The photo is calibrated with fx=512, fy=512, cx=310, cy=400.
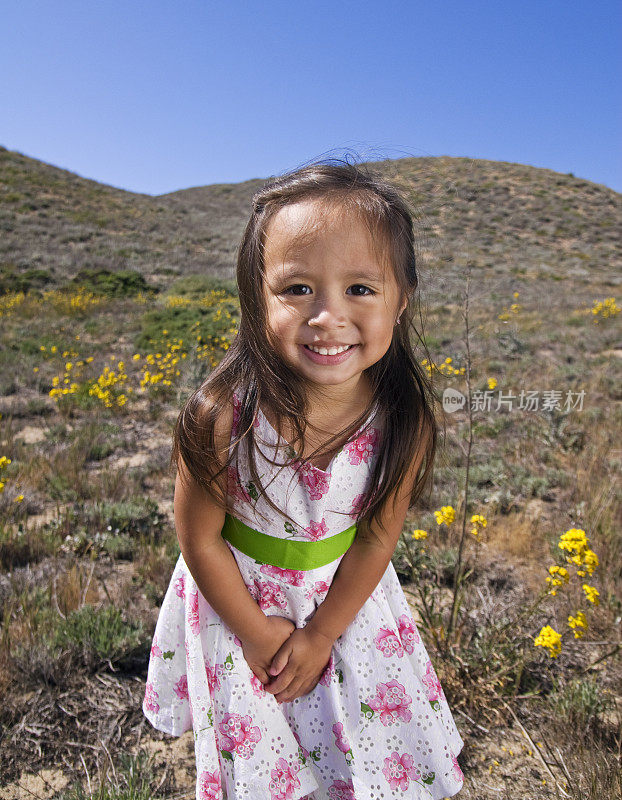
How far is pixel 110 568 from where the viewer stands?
2703 millimetres

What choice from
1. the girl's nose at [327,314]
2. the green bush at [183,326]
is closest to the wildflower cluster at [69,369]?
the green bush at [183,326]

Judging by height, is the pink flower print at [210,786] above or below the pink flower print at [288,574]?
below

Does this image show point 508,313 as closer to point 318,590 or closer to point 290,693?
point 318,590

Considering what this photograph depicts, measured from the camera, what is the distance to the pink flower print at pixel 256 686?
1.14 m

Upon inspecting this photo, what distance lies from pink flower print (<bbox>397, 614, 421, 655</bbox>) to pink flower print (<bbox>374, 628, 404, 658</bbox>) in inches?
1.9

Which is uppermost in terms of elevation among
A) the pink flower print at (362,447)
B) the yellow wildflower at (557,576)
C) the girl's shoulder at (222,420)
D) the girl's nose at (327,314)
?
the girl's nose at (327,314)

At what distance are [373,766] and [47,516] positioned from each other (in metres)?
2.80

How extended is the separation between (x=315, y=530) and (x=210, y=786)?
0.59m

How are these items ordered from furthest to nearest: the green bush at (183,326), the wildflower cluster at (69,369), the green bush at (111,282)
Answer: the green bush at (111,282)
the green bush at (183,326)
the wildflower cluster at (69,369)

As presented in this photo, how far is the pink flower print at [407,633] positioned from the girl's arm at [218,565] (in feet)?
1.14

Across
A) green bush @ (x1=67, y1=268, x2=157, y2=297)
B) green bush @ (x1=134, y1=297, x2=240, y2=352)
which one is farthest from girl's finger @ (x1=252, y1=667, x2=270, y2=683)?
green bush @ (x1=67, y1=268, x2=157, y2=297)

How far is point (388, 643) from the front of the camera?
1216 mm

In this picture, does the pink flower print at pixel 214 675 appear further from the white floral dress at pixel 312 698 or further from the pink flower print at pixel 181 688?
the pink flower print at pixel 181 688

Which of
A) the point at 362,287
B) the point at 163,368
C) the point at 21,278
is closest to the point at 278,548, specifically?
the point at 362,287
